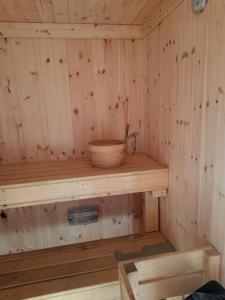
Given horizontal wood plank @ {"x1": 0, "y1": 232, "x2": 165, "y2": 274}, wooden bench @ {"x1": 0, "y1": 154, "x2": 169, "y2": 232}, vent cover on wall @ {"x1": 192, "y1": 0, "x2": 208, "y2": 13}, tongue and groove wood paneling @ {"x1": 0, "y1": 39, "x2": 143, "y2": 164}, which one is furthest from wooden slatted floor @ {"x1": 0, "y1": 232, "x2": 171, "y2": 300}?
vent cover on wall @ {"x1": 192, "y1": 0, "x2": 208, "y2": 13}

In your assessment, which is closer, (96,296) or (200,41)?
(200,41)

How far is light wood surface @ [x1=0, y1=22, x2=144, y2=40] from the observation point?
5.50 feet

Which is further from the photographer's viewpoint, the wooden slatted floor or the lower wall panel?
the lower wall panel

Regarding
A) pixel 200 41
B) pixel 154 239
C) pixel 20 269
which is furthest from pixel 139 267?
Result: pixel 200 41

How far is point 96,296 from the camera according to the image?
1336 mm

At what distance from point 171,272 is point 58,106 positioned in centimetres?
140

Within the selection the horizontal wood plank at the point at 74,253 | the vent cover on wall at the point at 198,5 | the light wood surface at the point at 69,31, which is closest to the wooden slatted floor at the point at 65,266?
the horizontal wood plank at the point at 74,253

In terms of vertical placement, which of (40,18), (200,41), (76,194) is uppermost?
(40,18)

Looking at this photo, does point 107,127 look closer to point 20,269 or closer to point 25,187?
point 25,187

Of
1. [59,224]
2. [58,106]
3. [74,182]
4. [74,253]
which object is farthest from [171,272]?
[58,106]

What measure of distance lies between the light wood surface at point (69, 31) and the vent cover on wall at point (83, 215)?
1.41 m

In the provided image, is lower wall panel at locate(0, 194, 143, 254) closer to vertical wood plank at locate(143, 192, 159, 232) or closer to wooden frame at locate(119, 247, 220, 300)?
vertical wood plank at locate(143, 192, 159, 232)

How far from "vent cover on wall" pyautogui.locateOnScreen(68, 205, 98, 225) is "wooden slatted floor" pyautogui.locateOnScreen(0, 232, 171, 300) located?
302 millimetres

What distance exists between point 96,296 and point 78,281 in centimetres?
13
